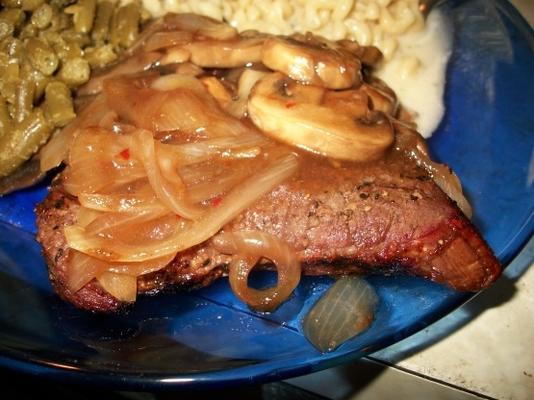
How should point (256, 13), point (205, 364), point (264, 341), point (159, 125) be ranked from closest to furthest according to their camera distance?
point (205, 364) < point (264, 341) < point (159, 125) < point (256, 13)

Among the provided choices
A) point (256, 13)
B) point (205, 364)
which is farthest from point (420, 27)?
point (205, 364)

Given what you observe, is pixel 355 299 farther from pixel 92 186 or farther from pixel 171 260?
pixel 92 186

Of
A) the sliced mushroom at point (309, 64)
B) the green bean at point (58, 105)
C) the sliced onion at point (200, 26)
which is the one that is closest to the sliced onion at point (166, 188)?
the sliced mushroom at point (309, 64)

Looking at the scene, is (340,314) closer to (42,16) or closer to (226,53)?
(226,53)

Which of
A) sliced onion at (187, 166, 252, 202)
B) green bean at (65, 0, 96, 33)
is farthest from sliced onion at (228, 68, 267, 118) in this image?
green bean at (65, 0, 96, 33)

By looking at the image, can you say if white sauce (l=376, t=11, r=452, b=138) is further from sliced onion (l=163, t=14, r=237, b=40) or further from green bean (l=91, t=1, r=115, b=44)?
green bean (l=91, t=1, r=115, b=44)

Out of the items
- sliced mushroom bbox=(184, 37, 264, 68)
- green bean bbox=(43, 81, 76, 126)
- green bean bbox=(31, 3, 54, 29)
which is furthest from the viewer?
green bean bbox=(31, 3, 54, 29)
